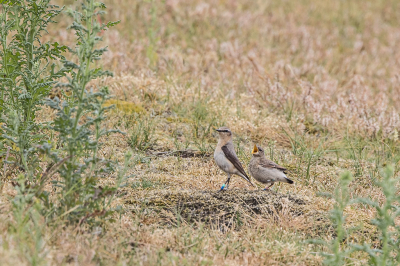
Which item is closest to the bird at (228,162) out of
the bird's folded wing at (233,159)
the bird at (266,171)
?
the bird's folded wing at (233,159)

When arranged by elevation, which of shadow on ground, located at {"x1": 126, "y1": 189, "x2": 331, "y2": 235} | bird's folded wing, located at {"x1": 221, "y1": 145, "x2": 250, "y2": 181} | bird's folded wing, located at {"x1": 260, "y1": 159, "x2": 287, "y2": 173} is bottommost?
shadow on ground, located at {"x1": 126, "y1": 189, "x2": 331, "y2": 235}

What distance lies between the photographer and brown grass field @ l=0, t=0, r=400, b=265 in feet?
12.0

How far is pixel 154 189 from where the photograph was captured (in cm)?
474

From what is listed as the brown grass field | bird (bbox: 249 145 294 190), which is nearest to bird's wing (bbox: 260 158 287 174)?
bird (bbox: 249 145 294 190)

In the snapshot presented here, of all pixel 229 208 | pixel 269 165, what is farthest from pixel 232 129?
pixel 229 208

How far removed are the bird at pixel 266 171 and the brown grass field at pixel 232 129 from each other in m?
0.21

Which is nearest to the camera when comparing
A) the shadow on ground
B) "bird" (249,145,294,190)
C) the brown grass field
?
the brown grass field

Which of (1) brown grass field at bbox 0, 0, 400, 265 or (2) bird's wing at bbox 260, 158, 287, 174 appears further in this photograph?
(2) bird's wing at bbox 260, 158, 287, 174

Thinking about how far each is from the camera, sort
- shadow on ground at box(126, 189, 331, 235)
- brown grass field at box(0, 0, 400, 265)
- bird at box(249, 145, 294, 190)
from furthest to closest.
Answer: bird at box(249, 145, 294, 190)
shadow on ground at box(126, 189, 331, 235)
brown grass field at box(0, 0, 400, 265)

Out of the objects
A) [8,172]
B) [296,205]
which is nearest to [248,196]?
[296,205]

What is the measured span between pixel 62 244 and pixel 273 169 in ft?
7.60

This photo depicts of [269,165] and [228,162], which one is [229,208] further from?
[269,165]

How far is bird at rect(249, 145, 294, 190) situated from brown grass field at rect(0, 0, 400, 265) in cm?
21

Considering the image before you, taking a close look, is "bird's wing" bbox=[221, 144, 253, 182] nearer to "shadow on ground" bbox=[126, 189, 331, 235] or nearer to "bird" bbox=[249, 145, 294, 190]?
"bird" bbox=[249, 145, 294, 190]
